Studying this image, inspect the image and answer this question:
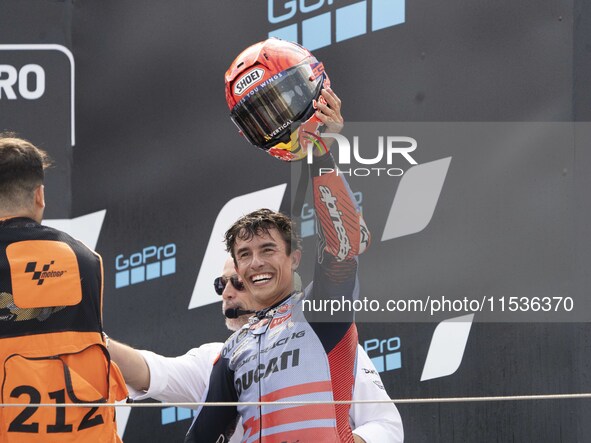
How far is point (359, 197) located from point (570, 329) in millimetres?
838

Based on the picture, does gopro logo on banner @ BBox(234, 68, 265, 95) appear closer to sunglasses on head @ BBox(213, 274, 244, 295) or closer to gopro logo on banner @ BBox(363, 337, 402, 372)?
sunglasses on head @ BBox(213, 274, 244, 295)

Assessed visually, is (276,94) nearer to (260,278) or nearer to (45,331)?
(260,278)

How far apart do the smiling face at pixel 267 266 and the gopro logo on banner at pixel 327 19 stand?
97 cm

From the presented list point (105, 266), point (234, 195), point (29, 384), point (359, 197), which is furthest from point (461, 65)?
point (29, 384)

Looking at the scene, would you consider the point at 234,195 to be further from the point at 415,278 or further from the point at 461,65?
the point at 461,65

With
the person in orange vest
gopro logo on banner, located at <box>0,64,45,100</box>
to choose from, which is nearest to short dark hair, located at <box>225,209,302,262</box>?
the person in orange vest

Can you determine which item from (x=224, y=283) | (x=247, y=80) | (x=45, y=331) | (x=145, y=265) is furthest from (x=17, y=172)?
(x=145, y=265)

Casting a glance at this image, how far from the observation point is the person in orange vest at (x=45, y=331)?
82.0 inches

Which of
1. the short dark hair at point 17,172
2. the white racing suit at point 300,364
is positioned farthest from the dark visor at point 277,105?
the short dark hair at point 17,172

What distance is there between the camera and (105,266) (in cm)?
339

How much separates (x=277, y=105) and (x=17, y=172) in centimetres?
64

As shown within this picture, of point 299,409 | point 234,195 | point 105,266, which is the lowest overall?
point 299,409

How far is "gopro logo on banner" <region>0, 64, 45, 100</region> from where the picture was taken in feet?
11.2

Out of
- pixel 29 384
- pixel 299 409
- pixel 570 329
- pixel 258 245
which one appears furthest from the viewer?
pixel 570 329
